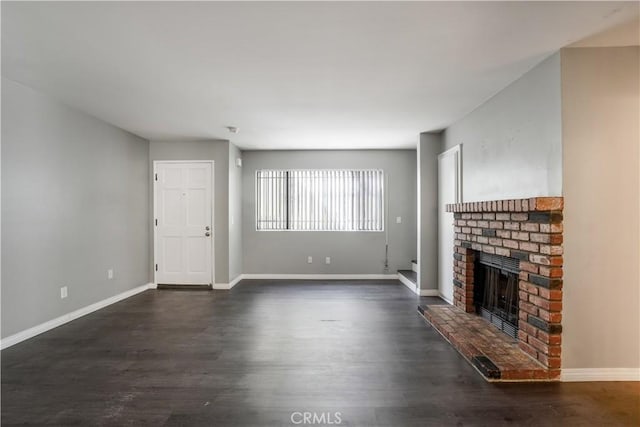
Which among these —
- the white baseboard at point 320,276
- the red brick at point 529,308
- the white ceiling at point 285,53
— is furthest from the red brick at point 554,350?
the white baseboard at point 320,276

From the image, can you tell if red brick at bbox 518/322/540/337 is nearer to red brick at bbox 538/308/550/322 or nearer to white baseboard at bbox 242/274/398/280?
red brick at bbox 538/308/550/322

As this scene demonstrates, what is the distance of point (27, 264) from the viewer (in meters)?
3.15

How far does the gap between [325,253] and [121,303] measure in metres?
3.33

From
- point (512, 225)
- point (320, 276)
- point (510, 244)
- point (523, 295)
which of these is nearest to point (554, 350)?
point (523, 295)

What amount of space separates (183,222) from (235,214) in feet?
2.82

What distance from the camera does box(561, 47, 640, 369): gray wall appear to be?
237cm

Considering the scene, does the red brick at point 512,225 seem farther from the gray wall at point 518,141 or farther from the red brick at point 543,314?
the red brick at point 543,314

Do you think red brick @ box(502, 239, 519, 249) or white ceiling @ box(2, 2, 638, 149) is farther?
red brick @ box(502, 239, 519, 249)

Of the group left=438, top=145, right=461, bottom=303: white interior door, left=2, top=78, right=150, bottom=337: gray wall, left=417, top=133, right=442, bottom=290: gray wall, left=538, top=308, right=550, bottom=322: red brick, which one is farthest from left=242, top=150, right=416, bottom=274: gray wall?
left=538, top=308, right=550, bottom=322: red brick

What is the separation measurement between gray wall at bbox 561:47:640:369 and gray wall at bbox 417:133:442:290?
98.6 inches

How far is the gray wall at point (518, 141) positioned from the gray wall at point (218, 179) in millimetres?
3613

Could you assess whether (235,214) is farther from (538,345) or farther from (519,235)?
(538,345)

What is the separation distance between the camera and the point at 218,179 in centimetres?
540

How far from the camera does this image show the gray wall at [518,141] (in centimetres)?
250
